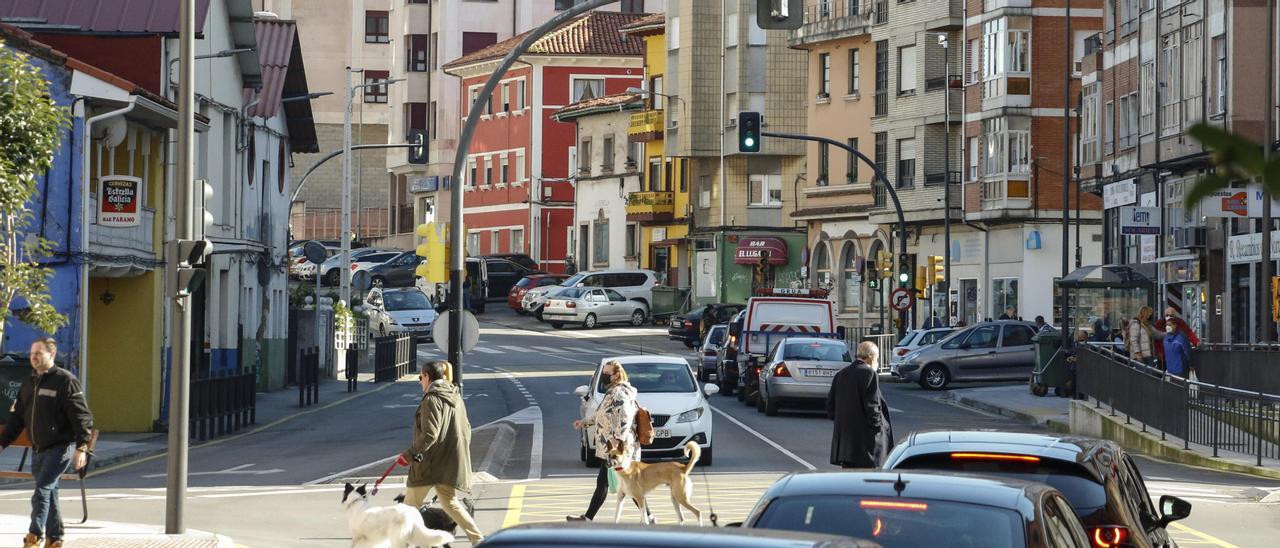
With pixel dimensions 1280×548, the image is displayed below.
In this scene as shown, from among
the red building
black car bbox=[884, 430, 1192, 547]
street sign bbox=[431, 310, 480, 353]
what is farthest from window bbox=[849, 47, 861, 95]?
black car bbox=[884, 430, 1192, 547]

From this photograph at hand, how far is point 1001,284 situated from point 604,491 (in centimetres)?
4624

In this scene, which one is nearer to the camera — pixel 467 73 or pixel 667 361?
pixel 667 361

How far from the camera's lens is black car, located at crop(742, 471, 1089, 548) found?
7145mm

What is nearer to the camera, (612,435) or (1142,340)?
(612,435)

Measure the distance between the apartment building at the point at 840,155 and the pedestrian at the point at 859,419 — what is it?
5097 cm

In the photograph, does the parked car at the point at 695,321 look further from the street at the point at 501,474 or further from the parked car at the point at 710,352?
the street at the point at 501,474

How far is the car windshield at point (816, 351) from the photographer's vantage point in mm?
34281

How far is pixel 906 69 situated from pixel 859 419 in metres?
51.5

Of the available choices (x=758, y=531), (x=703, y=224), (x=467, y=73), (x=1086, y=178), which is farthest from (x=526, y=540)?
(x=467, y=73)

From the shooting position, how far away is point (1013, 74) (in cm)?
5969

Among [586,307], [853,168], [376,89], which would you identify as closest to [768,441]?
[853,168]

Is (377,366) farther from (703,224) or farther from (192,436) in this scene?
(703,224)

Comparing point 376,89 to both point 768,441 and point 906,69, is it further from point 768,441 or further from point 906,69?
point 768,441

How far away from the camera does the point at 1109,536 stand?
30.4 ft
